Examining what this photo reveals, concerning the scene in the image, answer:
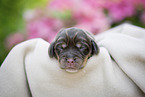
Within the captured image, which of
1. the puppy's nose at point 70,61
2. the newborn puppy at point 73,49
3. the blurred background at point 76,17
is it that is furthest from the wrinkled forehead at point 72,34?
the blurred background at point 76,17

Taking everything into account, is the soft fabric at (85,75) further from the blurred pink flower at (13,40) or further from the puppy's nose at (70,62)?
the blurred pink flower at (13,40)

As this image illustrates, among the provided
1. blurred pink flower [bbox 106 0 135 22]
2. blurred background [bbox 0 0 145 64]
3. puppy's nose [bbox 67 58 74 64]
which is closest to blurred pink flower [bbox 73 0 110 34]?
blurred background [bbox 0 0 145 64]

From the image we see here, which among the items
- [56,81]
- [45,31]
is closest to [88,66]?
[56,81]

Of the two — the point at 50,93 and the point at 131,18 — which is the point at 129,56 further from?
the point at 131,18

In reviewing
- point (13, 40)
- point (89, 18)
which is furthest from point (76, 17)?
point (13, 40)

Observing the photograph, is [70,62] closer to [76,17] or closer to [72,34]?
[72,34]
